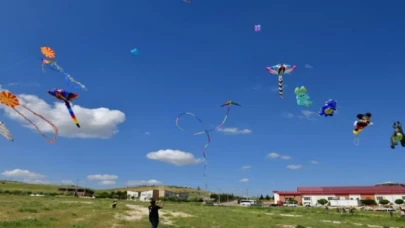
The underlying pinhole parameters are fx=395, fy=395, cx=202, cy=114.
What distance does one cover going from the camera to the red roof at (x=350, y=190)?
13788cm

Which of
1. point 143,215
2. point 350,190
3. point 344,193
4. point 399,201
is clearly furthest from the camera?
point 350,190

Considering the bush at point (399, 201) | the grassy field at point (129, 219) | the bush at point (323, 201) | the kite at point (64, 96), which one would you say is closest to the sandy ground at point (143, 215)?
the grassy field at point (129, 219)

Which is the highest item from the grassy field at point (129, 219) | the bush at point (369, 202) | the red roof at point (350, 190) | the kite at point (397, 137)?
the red roof at point (350, 190)

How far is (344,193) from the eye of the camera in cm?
14450

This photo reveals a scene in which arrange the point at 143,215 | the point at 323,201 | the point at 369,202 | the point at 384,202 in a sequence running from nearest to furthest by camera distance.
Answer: the point at 143,215 → the point at 384,202 → the point at 369,202 → the point at 323,201

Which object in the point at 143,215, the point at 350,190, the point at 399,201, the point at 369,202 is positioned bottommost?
the point at 143,215

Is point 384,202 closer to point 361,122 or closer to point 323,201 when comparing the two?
point 323,201

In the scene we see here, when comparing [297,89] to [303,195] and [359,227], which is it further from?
[303,195]

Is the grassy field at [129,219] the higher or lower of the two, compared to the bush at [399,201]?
lower

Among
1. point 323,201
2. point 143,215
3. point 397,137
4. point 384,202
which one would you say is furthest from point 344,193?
point 397,137

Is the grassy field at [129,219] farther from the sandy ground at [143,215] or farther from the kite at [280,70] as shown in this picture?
the kite at [280,70]

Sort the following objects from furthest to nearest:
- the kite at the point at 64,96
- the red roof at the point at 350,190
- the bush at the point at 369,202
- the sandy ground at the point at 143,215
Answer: the red roof at the point at 350,190
the bush at the point at 369,202
the sandy ground at the point at 143,215
the kite at the point at 64,96

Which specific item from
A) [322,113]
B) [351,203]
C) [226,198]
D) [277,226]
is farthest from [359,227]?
[226,198]

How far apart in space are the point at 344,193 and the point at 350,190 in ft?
8.45
